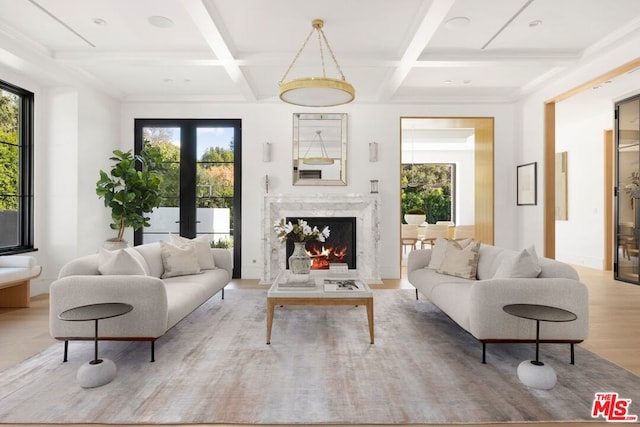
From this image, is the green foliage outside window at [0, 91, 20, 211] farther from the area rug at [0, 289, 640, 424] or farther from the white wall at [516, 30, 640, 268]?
the white wall at [516, 30, 640, 268]

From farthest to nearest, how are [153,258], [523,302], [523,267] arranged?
1. [153,258]
2. [523,267]
3. [523,302]

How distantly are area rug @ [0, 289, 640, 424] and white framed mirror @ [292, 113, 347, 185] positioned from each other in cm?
332

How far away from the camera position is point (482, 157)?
7.16m

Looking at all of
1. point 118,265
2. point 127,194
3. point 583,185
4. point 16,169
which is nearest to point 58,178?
point 16,169

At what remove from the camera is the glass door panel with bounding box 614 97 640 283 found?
242 inches

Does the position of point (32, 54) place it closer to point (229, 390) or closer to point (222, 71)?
point (222, 71)

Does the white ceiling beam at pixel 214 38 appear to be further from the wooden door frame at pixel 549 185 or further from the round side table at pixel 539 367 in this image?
the wooden door frame at pixel 549 185

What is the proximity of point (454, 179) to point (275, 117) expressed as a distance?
288 inches

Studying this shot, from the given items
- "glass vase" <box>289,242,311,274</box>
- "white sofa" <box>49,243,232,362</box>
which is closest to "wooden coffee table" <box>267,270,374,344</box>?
"glass vase" <box>289,242,311,274</box>

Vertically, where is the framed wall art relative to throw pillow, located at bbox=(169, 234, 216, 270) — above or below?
above

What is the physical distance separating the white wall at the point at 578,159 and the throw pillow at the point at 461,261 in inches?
92.5

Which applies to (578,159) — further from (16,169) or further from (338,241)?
(16,169)

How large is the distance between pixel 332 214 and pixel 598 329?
12.7 feet

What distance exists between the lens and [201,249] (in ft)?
15.7
